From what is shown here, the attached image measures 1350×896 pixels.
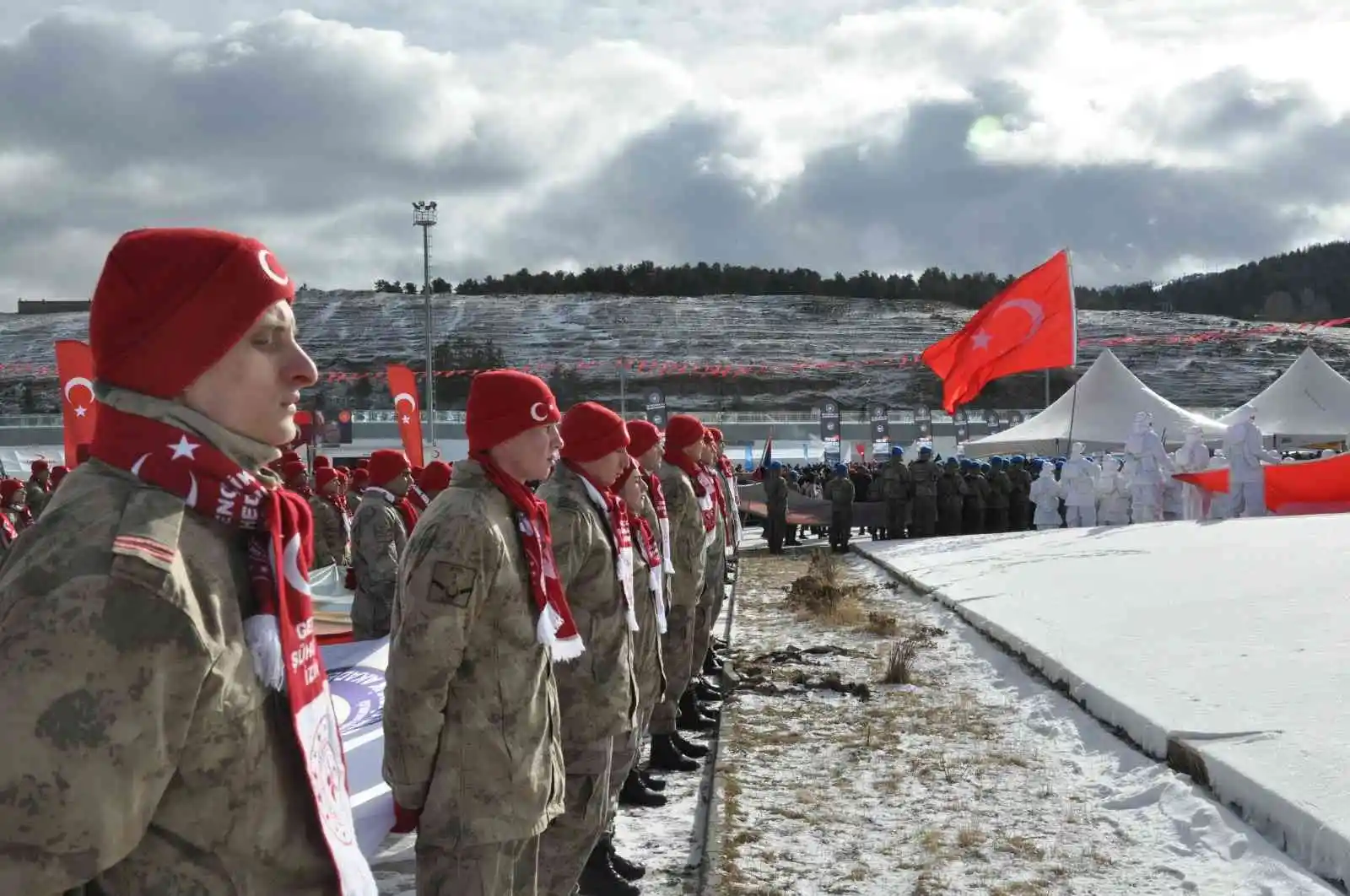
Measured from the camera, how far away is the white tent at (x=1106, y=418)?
26938 mm

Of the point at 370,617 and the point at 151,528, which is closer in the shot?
the point at 151,528

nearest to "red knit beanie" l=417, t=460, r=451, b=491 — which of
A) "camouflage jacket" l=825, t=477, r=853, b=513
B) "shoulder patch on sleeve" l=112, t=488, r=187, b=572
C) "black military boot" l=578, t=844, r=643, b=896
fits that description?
"black military boot" l=578, t=844, r=643, b=896

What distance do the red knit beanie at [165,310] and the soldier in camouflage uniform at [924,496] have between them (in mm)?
20662

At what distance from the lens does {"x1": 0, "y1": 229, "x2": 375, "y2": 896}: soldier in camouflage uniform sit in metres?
1.40

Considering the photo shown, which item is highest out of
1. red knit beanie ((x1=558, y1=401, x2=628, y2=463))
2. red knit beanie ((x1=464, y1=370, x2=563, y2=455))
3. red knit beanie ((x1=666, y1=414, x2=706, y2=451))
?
red knit beanie ((x1=464, y1=370, x2=563, y2=455))

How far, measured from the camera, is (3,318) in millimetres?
117750

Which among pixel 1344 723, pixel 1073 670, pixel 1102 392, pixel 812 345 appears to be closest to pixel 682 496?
pixel 1073 670

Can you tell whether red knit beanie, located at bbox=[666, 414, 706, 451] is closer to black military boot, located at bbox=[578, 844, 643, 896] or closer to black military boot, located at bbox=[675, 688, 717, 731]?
black military boot, located at bbox=[675, 688, 717, 731]

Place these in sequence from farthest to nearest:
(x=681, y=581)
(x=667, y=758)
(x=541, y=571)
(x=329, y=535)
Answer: (x=329, y=535), (x=681, y=581), (x=667, y=758), (x=541, y=571)

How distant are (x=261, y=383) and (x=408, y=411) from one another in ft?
55.5

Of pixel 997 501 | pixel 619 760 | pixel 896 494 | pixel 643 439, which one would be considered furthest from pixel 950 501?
pixel 619 760

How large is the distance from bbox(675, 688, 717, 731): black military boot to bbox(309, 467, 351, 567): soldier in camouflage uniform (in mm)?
4543

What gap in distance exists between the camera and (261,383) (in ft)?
5.66

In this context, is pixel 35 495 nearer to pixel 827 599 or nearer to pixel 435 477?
pixel 435 477
